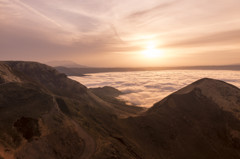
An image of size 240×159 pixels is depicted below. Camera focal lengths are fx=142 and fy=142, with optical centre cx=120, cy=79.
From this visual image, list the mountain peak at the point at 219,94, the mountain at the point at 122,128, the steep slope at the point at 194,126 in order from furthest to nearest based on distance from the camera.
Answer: the mountain peak at the point at 219,94 < the steep slope at the point at 194,126 < the mountain at the point at 122,128

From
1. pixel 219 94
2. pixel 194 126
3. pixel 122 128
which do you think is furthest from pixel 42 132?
pixel 219 94

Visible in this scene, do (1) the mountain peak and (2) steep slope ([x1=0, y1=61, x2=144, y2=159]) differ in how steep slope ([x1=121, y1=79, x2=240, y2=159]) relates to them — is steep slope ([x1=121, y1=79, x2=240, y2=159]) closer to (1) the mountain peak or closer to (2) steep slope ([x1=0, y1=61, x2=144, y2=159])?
(1) the mountain peak

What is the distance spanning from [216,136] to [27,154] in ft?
109

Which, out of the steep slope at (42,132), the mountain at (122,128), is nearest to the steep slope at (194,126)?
the mountain at (122,128)

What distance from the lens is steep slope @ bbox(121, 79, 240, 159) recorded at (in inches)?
1066

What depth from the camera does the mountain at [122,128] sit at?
1962 cm

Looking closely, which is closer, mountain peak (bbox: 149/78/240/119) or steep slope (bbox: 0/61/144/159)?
steep slope (bbox: 0/61/144/159)

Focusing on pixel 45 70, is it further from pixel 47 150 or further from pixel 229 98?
pixel 229 98

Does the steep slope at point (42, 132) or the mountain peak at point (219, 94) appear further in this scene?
the mountain peak at point (219, 94)

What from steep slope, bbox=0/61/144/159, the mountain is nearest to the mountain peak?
the mountain

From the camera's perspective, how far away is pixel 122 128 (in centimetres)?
3266

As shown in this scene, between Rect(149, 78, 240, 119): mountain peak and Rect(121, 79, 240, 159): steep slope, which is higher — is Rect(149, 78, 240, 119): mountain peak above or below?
above

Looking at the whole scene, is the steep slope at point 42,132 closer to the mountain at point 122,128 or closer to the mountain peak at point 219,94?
the mountain at point 122,128

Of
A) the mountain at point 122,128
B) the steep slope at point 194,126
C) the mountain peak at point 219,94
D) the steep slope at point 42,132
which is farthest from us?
the mountain peak at point 219,94
